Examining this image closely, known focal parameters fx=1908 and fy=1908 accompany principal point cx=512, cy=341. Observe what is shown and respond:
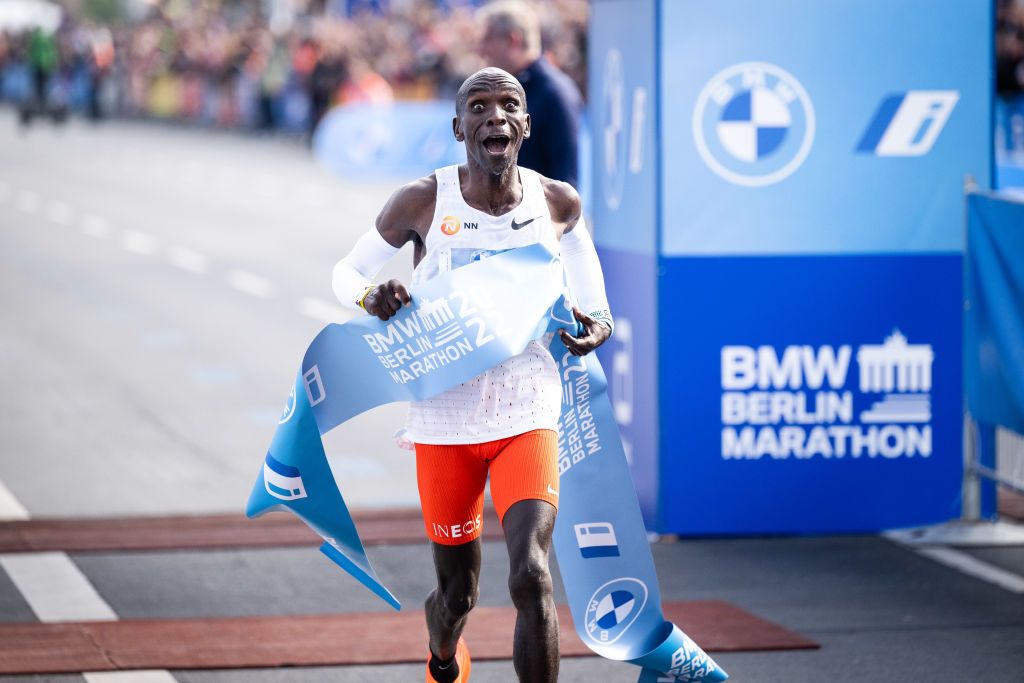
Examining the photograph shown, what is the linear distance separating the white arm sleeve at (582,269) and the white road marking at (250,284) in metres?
12.4

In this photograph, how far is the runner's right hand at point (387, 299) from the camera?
18.4ft

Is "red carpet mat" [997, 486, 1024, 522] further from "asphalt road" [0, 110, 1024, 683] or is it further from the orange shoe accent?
the orange shoe accent

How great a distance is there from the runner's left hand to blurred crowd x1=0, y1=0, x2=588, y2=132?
859 inches

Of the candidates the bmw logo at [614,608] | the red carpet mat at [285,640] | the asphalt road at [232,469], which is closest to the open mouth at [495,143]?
the bmw logo at [614,608]

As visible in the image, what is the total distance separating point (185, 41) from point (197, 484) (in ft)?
131

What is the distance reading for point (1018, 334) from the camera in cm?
880

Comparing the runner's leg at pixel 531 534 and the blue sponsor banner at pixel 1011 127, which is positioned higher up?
the runner's leg at pixel 531 534

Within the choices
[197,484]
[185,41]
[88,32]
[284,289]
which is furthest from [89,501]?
[88,32]

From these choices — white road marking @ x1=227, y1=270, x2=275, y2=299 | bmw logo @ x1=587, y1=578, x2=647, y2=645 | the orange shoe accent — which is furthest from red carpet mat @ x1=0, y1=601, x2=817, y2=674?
white road marking @ x1=227, y1=270, x2=275, y2=299

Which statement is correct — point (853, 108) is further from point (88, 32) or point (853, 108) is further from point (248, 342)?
point (88, 32)

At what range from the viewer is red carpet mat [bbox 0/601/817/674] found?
6961 mm

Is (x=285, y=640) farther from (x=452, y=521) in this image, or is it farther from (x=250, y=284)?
(x=250, y=284)

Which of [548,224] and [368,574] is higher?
[548,224]

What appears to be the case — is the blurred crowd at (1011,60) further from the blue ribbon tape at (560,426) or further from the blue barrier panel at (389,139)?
the blue ribbon tape at (560,426)
